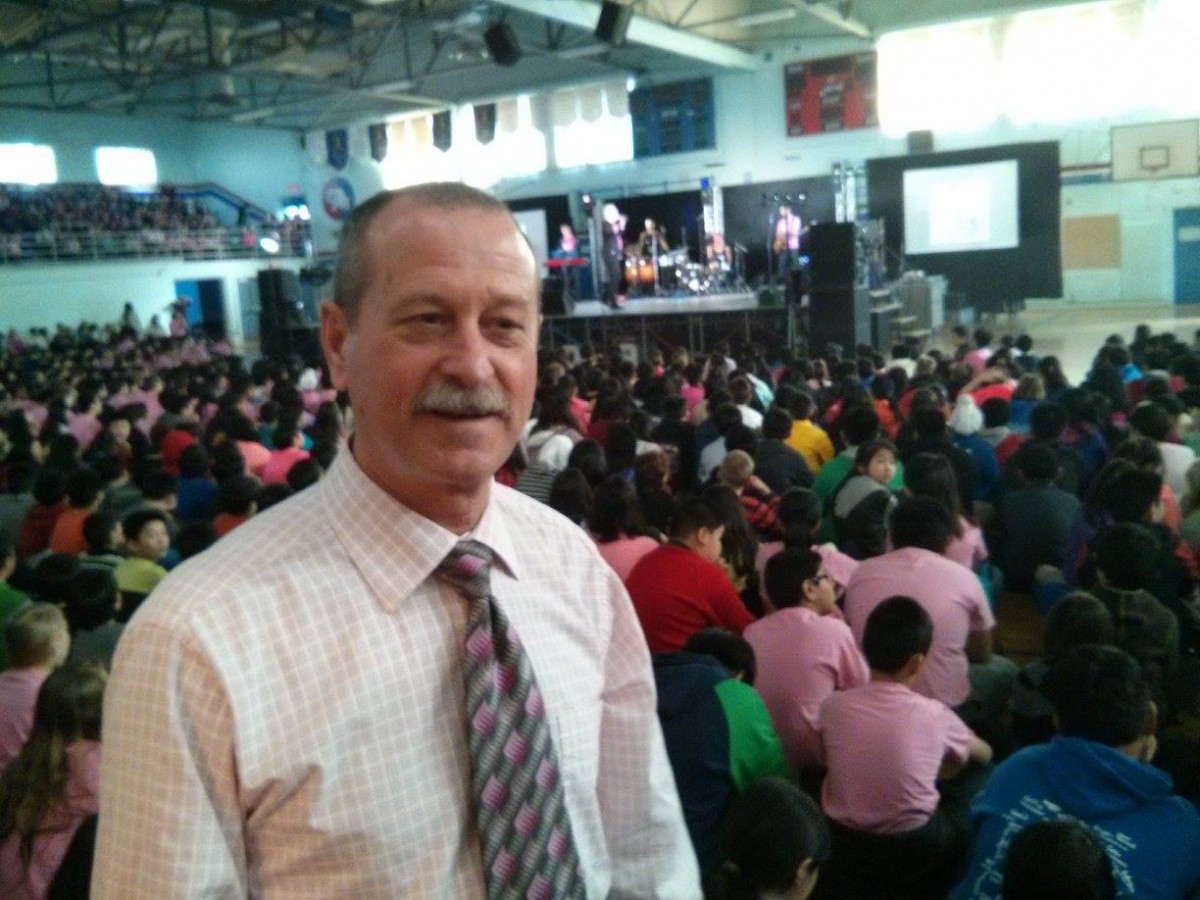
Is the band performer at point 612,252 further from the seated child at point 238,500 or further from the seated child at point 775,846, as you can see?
the seated child at point 775,846

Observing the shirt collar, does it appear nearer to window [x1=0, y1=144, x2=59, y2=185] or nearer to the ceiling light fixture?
the ceiling light fixture

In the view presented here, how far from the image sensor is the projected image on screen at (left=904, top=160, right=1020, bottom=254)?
1631 centimetres

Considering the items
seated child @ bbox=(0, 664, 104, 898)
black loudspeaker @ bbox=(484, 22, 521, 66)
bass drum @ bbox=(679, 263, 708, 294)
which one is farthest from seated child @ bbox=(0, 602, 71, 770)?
bass drum @ bbox=(679, 263, 708, 294)

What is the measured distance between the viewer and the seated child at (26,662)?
2.60m

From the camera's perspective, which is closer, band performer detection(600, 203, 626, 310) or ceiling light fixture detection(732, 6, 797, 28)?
band performer detection(600, 203, 626, 310)

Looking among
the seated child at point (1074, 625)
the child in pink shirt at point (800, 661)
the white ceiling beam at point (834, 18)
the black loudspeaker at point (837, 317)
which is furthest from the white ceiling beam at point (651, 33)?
the seated child at point (1074, 625)

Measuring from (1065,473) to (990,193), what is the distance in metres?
13.1

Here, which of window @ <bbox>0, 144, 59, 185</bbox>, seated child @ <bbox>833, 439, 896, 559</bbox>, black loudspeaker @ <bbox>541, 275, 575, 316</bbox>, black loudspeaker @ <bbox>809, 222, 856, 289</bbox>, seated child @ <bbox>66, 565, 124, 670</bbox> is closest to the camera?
seated child @ <bbox>66, 565, 124, 670</bbox>

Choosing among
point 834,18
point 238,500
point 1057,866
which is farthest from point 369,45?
point 1057,866

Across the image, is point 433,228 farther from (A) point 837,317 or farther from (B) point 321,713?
(A) point 837,317

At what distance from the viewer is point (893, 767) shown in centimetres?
242

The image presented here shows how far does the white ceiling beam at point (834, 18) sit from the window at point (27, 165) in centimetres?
1549

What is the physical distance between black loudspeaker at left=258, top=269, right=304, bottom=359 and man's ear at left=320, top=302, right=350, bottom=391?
48.9 feet

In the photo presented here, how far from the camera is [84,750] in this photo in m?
2.14
